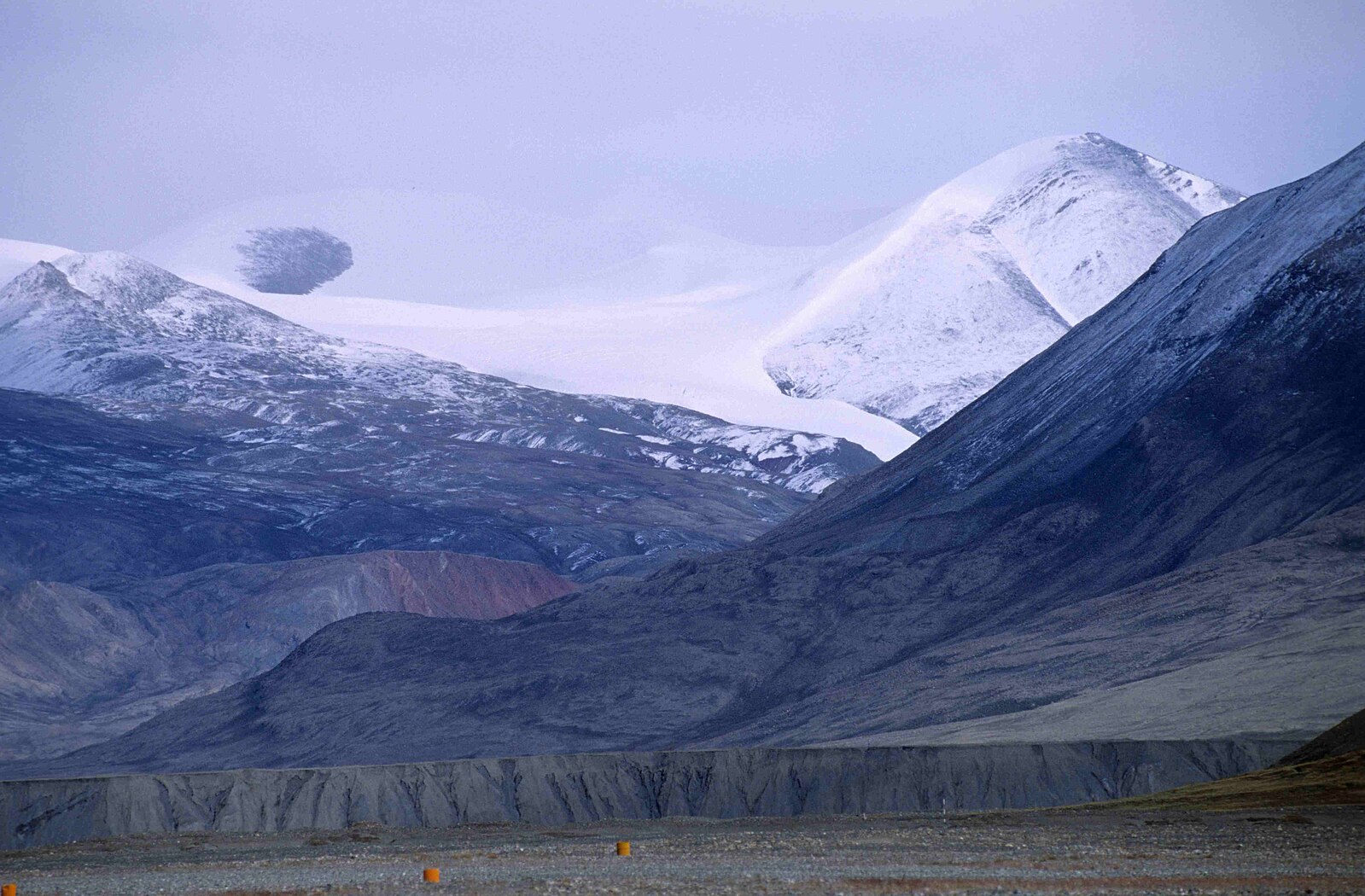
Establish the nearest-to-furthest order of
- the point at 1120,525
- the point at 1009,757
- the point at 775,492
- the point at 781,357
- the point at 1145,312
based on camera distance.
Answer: the point at 1009,757, the point at 1120,525, the point at 1145,312, the point at 775,492, the point at 781,357

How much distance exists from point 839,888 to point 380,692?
191ft

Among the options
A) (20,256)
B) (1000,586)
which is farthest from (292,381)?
(1000,586)

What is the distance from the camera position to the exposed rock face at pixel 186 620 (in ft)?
287

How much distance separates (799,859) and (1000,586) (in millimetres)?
50111

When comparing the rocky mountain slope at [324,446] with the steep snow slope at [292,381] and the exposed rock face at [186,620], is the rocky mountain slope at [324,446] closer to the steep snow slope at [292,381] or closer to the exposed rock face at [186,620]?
the steep snow slope at [292,381]

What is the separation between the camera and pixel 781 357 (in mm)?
194125

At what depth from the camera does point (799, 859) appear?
77.4 ft

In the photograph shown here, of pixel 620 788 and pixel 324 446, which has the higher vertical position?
pixel 324 446

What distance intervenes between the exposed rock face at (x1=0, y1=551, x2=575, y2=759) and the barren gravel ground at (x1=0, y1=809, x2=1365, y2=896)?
5457 cm

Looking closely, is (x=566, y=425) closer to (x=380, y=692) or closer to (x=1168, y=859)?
(x=380, y=692)

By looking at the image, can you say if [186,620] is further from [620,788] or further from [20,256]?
[20,256]

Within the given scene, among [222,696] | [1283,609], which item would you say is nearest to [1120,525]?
[1283,609]

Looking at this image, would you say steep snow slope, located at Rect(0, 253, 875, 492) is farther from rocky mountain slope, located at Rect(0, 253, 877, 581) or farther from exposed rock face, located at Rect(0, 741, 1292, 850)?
exposed rock face, located at Rect(0, 741, 1292, 850)

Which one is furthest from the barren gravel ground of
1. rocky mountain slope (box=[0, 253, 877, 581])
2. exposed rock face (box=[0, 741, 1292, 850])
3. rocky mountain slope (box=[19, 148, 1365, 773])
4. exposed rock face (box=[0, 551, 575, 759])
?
rocky mountain slope (box=[0, 253, 877, 581])
